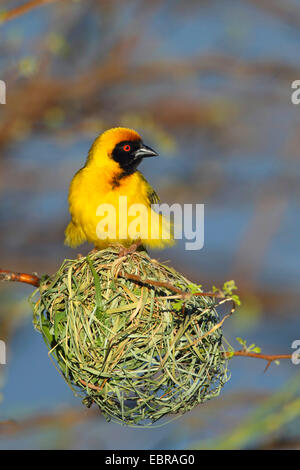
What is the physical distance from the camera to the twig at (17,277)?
3.12 m

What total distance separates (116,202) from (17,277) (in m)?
1.21

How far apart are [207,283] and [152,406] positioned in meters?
4.22

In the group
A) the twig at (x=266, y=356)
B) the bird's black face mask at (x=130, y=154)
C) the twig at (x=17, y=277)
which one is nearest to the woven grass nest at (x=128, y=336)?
the twig at (x=17, y=277)

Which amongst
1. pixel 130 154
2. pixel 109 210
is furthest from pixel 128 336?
pixel 130 154

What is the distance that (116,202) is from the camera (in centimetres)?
428

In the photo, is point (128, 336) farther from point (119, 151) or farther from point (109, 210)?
point (119, 151)

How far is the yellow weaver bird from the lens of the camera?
4.16m

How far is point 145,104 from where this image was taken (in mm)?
8023

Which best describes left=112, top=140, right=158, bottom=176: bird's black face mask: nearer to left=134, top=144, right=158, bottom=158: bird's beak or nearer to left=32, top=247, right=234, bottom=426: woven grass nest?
left=134, top=144, right=158, bottom=158: bird's beak

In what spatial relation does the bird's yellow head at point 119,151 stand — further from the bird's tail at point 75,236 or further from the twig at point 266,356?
the twig at point 266,356

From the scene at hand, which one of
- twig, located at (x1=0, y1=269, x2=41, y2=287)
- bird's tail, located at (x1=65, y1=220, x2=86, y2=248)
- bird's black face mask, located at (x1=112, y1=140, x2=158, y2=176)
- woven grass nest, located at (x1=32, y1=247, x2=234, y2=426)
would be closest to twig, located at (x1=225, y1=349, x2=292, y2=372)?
woven grass nest, located at (x1=32, y1=247, x2=234, y2=426)

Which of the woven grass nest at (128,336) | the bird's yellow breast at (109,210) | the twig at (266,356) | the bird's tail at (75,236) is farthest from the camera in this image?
the bird's tail at (75,236)

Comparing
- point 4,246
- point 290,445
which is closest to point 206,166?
point 4,246

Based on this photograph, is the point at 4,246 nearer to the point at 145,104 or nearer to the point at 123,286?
the point at 145,104
